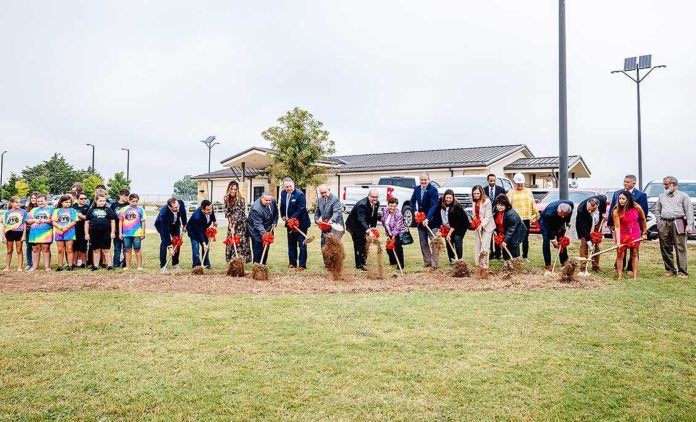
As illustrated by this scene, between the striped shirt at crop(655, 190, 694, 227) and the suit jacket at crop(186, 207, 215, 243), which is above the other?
the striped shirt at crop(655, 190, 694, 227)

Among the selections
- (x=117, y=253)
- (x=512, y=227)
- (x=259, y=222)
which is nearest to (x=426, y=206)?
(x=512, y=227)

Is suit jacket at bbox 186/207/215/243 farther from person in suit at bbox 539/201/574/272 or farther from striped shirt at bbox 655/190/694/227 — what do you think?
striped shirt at bbox 655/190/694/227

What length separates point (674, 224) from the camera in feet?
28.3

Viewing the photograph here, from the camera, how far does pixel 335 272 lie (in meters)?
8.45

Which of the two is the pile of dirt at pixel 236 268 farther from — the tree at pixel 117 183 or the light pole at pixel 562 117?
the tree at pixel 117 183

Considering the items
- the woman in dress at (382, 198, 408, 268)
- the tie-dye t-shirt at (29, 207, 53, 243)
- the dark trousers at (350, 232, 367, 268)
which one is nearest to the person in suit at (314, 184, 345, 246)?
the dark trousers at (350, 232, 367, 268)

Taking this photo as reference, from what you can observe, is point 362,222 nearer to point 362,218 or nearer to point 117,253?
point 362,218

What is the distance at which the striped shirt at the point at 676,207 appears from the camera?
8.48m

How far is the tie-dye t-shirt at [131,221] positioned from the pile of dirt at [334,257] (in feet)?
13.5

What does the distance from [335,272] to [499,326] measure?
3750 mm

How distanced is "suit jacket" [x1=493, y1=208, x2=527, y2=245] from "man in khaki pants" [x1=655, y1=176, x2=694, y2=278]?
2439 millimetres

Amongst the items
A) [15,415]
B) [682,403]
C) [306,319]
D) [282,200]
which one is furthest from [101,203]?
[682,403]

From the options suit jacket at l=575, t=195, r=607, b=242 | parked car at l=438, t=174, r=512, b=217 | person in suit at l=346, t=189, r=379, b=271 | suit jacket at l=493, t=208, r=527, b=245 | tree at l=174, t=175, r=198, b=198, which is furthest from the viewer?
tree at l=174, t=175, r=198, b=198

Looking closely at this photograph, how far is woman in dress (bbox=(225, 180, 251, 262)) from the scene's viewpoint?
32.7 ft
